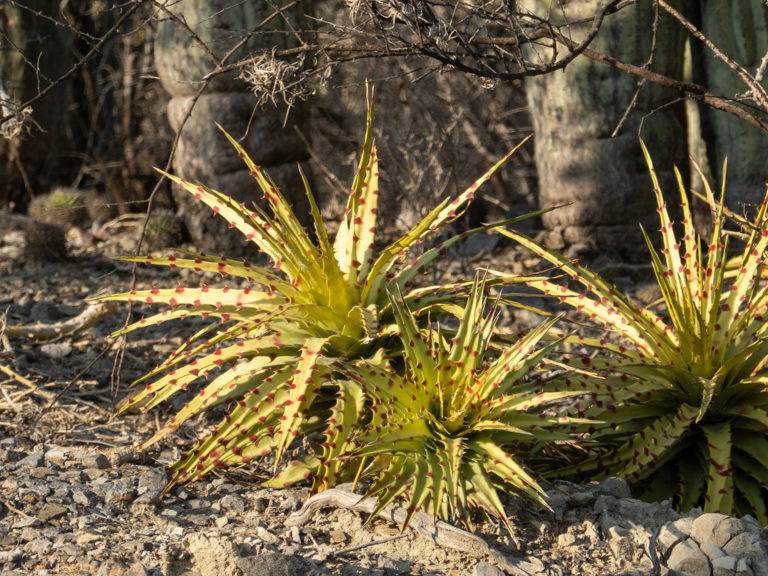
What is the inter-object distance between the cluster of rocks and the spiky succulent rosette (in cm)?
13

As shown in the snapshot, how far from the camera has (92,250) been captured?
263 inches

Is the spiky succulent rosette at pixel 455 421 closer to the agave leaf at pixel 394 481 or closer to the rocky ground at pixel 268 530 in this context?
the agave leaf at pixel 394 481

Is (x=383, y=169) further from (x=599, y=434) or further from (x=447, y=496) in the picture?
(x=447, y=496)

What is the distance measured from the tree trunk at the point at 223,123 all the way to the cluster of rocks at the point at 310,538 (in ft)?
10.7

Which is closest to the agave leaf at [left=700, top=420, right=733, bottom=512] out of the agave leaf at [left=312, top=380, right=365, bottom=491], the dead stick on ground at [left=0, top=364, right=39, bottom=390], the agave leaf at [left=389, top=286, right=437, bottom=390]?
the agave leaf at [left=389, top=286, right=437, bottom=390]

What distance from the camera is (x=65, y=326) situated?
4.72 m

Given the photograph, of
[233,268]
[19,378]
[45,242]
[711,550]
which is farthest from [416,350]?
[45,242]

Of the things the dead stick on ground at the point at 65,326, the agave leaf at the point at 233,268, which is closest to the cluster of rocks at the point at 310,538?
the agave leaf at the point at 233,268

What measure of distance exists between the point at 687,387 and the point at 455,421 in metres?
0.98

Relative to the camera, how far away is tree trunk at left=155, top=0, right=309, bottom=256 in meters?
5.95

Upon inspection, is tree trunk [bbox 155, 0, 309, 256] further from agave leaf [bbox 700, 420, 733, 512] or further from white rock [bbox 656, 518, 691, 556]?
white rock [bbox 656, 518, 691, 556]

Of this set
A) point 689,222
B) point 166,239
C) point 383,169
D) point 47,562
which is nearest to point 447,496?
point 47,562

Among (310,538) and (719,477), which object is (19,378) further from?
(719,477)

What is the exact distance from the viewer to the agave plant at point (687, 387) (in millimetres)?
3111
